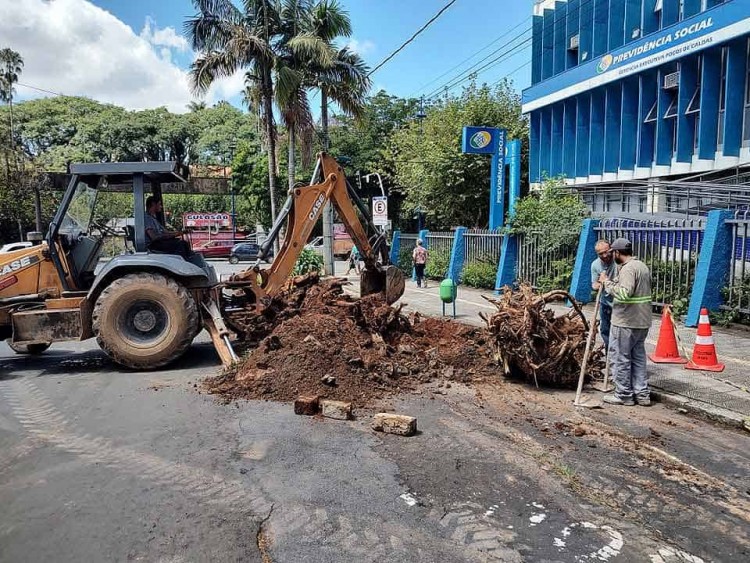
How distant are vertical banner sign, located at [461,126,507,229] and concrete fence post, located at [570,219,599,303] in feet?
20.5

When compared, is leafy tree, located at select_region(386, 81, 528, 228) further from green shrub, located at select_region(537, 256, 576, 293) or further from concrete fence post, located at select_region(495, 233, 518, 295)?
green shrub, located at select_region(537, 256, 576, 293)

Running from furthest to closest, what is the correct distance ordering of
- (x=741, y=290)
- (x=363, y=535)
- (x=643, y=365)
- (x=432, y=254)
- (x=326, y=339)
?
1. (x=432, y=254)
2. (x=741, y=290)
3. (x=326, y=339)
4. (x=643, y=365)
5. (x=363, y=535)

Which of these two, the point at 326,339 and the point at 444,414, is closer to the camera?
the point at 444,414

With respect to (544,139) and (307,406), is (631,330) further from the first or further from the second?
(544,139)

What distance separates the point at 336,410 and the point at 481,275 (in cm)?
1344

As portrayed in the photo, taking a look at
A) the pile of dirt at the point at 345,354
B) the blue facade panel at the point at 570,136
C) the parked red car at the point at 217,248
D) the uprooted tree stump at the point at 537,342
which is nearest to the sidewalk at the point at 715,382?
the uprooted tree stump at the point at 537,342

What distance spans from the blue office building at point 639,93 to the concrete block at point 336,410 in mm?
10486

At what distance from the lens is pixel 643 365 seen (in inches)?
261

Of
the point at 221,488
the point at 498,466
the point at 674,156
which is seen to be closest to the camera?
the point at 221,488

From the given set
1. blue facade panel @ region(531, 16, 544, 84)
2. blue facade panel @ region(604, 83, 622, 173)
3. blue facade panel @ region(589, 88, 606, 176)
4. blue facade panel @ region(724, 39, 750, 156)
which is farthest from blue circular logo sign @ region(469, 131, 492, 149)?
blue facade panel @ region(531, 16, 544, 84)

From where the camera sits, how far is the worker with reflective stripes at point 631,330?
6547 mm

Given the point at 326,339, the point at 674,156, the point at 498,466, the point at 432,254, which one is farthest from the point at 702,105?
the point at 498,466

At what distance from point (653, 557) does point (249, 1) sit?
66.5ft

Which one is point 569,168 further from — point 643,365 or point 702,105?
point 643,365
